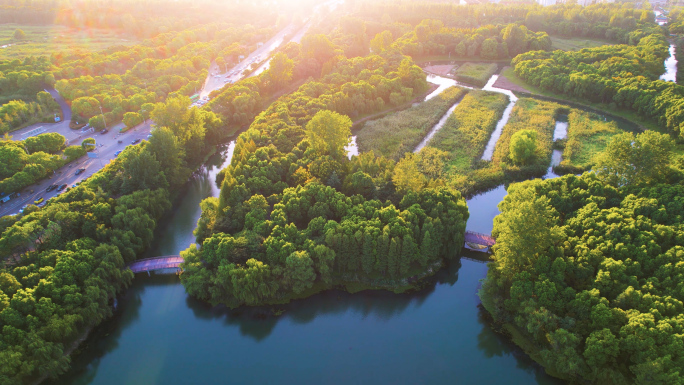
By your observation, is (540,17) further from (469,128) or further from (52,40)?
(52,40)

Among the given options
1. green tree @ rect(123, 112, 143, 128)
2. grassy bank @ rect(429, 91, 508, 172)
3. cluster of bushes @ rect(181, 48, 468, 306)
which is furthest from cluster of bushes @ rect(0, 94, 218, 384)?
grassy bank @ rect(429, 91, 508, 172)

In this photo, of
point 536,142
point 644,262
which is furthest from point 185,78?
point 644,262

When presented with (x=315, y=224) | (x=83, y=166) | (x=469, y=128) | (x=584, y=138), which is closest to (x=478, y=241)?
(x=315, y=224)

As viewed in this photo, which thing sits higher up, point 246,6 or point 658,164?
point 246,6

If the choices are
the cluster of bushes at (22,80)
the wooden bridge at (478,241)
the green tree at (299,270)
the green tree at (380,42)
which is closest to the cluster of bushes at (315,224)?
the green tree at (299,270)

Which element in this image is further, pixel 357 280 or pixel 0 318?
pixel 357 280

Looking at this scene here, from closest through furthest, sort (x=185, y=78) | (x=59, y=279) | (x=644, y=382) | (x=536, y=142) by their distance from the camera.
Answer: (x=644, y=382) < (x=59, y=279) < (x=536, y=142) < (x=185, y=78)

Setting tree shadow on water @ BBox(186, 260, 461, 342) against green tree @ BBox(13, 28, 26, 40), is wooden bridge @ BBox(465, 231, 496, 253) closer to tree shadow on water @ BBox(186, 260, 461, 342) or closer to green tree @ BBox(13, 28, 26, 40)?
tree shadow on water @ BBox(186, 260, 461, 342)

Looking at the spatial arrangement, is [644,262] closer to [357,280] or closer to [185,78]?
[357,280]
